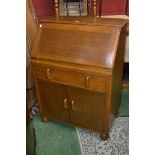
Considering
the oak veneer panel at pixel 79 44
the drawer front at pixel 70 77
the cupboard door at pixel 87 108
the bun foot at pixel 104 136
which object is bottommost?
the bun foot at pixel 104 136

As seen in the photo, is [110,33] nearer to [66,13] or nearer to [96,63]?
[96,63]

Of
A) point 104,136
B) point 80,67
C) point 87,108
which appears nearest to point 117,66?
point 80,67

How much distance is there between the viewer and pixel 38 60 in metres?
1.72

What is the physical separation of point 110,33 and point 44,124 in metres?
1.04

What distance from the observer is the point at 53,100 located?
6.06ft

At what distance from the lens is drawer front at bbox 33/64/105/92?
1.54 meters

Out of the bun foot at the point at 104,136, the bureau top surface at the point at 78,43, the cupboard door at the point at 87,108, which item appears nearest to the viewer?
the bureau top surface at the point at 78,43

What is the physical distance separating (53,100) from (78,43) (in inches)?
22.1

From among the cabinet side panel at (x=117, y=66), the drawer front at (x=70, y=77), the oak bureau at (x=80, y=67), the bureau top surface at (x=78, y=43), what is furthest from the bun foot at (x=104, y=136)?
the bureau top surface at (x=78, y=43)

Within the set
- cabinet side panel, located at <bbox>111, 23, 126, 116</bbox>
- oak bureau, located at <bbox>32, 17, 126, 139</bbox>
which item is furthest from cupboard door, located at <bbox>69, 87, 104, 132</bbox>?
cabinet side panel, located at <bbox>111, 23, 126, 116</bbox>

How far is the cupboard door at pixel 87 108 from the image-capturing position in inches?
64.3

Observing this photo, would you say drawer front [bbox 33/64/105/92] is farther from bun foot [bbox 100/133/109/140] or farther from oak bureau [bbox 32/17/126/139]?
bun foot [bbox 100/133/109/140]

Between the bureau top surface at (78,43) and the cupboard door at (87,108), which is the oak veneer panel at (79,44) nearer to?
the bureau top surface at (78,43)
